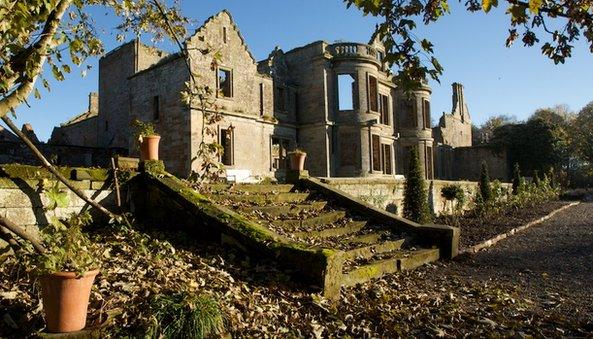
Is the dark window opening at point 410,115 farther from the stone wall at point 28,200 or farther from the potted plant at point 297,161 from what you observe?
the stone wall at point 28,200

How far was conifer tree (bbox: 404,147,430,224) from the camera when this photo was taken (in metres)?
13.4

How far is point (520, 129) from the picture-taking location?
120 ft

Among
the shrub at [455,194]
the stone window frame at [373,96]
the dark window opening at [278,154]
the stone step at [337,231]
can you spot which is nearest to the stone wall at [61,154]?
the dark window opening at [278,154]

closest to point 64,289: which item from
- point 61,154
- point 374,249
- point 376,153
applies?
point 374,249

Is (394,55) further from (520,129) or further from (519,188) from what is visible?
(520,129)

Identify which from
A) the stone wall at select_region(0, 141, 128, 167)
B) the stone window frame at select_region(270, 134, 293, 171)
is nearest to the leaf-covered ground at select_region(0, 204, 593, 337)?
the stone wall at select_region(0, 141, 128, 167)

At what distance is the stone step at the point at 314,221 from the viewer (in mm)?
7307

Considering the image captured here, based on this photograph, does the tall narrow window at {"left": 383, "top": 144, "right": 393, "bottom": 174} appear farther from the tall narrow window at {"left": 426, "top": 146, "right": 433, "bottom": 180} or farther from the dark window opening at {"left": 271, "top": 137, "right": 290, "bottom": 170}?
the dark window opening at {"left": 271, "top": 137, "right": 290, "bottom": 170}

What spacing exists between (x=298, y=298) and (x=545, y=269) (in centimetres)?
501

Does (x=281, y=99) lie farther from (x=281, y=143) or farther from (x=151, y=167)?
(x=151, y=167)

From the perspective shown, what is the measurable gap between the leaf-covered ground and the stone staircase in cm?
39

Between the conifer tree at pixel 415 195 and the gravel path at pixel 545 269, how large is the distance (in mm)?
2762

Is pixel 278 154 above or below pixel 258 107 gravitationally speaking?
below

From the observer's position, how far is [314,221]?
312 inches
